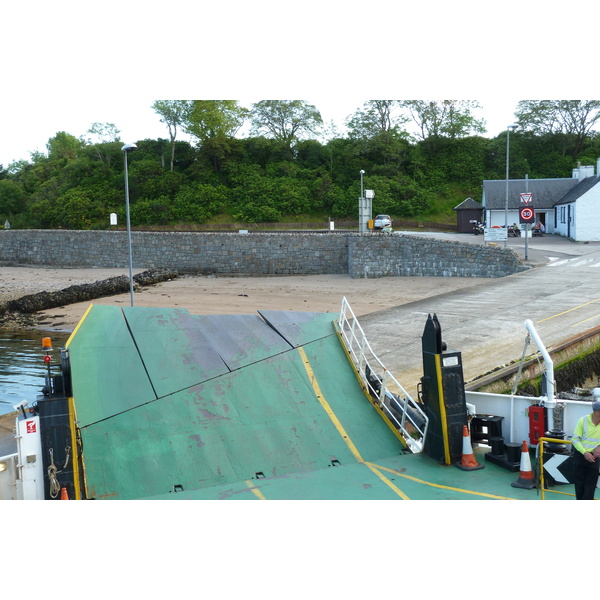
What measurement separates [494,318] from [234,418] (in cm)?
1360

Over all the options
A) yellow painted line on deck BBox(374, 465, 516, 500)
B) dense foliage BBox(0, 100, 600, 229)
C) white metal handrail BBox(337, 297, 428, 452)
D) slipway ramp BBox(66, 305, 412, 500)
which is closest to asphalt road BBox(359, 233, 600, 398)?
white metal handrail BBox(337, 297, 428, 452)

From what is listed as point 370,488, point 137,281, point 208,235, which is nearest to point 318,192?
point 208,235

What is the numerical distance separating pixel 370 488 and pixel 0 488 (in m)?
4.29

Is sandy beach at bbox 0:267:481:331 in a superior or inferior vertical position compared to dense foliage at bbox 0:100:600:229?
inferior

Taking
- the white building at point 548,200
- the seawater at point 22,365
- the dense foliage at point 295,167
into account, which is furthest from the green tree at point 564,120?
the seawater at point 22,365

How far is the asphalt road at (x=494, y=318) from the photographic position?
1655 centimetres

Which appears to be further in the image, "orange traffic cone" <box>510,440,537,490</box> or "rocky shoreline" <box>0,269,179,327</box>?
"rocky shoreline" <box>0,269,179,327</box>

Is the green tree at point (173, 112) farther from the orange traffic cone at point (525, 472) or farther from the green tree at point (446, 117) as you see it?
the orange traffic cone at point (525, 472)

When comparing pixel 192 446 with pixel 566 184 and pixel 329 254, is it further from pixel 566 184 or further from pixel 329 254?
pixel 566 184

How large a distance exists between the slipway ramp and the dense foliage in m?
47.6

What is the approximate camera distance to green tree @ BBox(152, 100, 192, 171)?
68.2 metres

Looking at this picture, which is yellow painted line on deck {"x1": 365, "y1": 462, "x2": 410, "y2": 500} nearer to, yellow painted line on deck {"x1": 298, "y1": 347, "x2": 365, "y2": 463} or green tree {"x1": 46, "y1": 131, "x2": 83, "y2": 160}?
yellow painted line on deck {"x1": 298, "y1": 347, "x2": 365, "y2": 463}

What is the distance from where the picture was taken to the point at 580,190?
42.9 metres

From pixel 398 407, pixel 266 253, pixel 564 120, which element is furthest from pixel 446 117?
pixel 398 407
